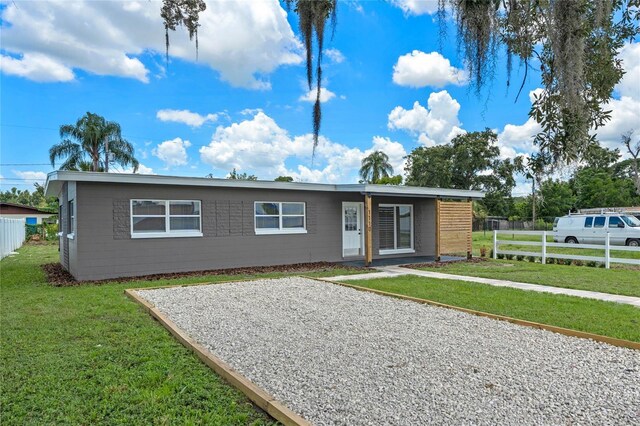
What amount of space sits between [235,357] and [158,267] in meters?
7.63

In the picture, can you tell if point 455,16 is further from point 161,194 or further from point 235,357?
point 161,194

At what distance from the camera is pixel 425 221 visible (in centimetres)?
1697

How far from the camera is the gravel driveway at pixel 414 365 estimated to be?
10.3 feet

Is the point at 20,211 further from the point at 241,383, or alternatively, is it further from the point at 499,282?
the point at 241,383

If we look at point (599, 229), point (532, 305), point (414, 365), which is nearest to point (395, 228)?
point (532, 305)

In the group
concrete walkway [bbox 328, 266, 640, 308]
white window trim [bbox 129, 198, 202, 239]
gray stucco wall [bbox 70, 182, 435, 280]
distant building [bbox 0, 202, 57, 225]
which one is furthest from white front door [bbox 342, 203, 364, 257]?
distant building [bbox 0, 202, 57, 225]

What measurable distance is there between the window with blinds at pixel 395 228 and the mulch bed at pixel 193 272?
3.14 m

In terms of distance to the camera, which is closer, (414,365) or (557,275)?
(414,365)

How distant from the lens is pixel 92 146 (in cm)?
2948

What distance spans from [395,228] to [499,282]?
683 cm

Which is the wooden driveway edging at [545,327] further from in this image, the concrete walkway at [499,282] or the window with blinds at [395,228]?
the window with blinds at [395,228]

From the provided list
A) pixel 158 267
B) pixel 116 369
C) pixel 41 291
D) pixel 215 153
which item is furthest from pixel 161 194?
pixel 215 153

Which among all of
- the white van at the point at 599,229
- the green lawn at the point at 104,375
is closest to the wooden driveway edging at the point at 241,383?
the green lawn at the point at 104,375

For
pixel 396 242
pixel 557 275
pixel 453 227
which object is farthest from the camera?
pixel 396 242
